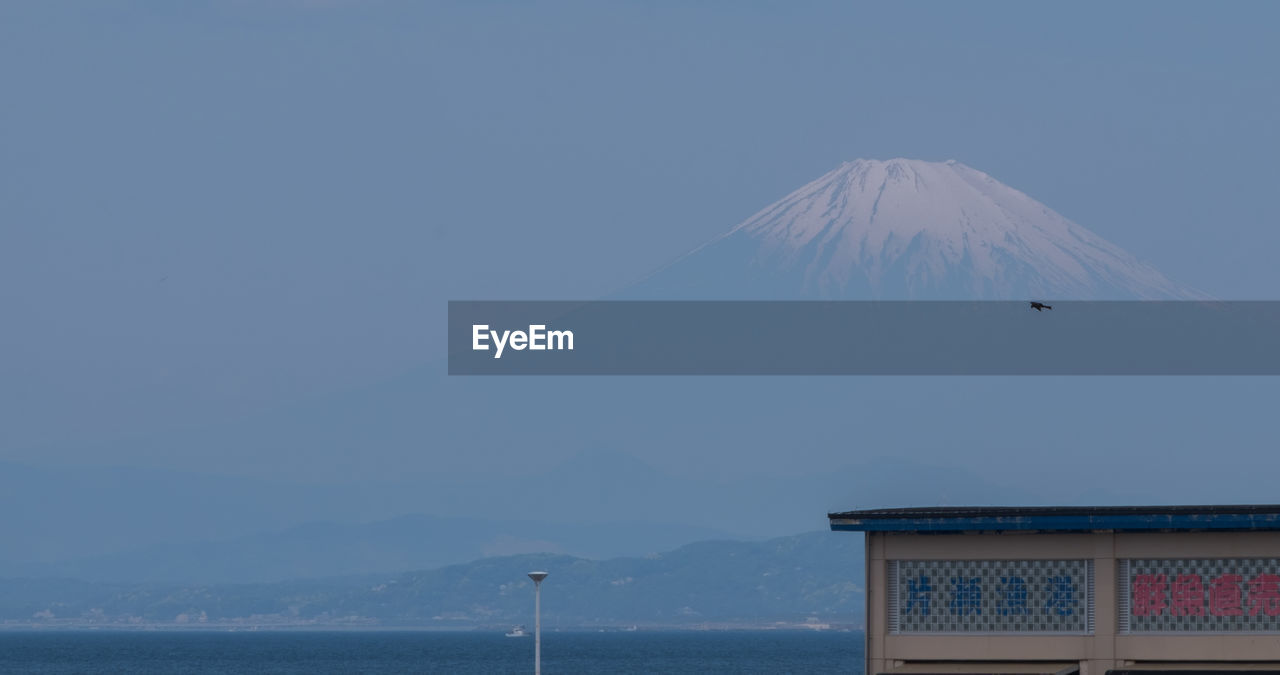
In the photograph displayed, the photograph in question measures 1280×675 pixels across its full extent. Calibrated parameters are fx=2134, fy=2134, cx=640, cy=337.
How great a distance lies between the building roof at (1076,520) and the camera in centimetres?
3359

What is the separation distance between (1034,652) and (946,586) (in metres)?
1.85

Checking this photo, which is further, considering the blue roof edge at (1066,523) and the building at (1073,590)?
the building at (1073,590)

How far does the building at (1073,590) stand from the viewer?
34.1 m

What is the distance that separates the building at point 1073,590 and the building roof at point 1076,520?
23 mm

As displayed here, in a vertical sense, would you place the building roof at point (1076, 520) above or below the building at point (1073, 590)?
above

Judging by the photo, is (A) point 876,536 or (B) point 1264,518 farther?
(A) point 876,536

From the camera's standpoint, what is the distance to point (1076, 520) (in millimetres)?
34531

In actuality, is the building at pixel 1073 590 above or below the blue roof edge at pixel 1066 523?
below

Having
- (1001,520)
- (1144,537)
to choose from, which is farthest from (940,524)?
(1144,537)

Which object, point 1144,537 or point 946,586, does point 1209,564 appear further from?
point 946,586

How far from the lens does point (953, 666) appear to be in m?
35.2

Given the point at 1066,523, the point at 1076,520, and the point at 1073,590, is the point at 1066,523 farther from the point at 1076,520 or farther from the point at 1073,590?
the point at 1073,590

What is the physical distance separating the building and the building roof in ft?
0.08

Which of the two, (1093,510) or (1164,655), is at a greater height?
(1093,510)
